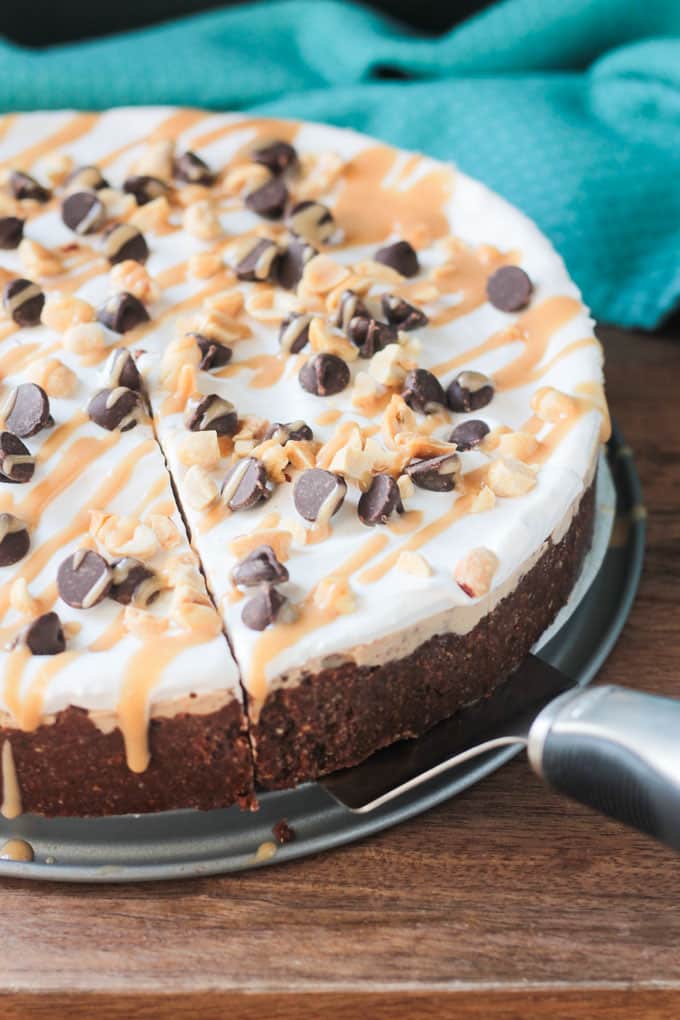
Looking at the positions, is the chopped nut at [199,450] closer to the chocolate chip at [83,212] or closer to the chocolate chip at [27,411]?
the chocolate chip at [27,411]

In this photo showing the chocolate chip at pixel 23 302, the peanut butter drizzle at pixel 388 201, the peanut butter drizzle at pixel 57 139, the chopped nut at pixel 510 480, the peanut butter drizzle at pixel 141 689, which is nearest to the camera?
the peanut butter drizzle at pixel 141 689

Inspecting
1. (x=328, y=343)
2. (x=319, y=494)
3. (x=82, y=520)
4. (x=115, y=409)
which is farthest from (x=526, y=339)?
(x=82, y=520)

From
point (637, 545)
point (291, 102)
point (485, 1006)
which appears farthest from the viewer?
point (291, 102)

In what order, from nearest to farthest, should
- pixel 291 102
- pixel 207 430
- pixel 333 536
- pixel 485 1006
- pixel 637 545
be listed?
pixel 485 1006, pixel 333 536, pixel 207 430, pixel 637 545, pixel 291 102

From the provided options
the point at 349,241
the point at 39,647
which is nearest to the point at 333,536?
the point at 39,647

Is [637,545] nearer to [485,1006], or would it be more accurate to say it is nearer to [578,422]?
[578,422]

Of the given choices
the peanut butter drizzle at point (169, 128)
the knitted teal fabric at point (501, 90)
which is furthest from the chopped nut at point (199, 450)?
the knitted teal fabric at point (501, 90)

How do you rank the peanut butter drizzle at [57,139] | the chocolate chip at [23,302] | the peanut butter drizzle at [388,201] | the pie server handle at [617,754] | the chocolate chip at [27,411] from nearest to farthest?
the pie server handle at [617,754] → the chocolate chip at [27,411] → the chocolate chip at [23,302] → the peanut butter drizzle at [388,201] → the peanut butter drizzle at [57,139]
